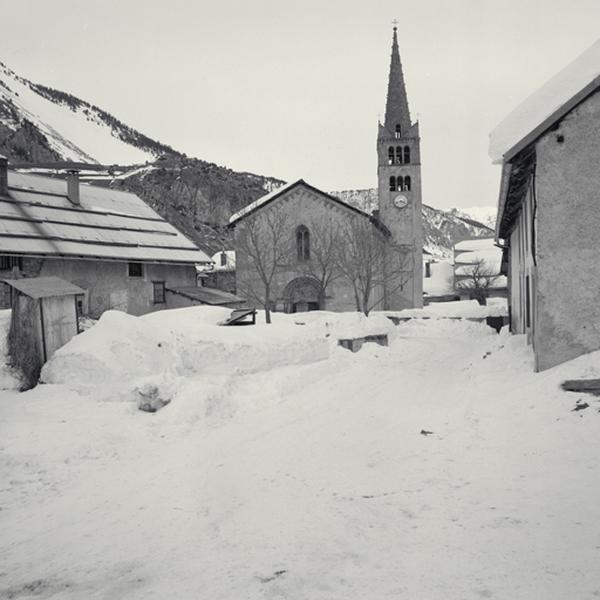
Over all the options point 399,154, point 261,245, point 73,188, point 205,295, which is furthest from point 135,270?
point 399,154

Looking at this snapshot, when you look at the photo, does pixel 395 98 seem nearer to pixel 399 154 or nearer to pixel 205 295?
pixel 399 154

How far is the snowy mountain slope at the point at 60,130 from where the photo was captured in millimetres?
100231

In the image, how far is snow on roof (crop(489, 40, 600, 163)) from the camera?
1007 cm

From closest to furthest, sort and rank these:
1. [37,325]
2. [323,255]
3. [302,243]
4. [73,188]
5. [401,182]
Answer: [37,325] < [73,188] < [323,255] < [302,243] < [401,182]

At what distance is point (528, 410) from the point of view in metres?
8.80

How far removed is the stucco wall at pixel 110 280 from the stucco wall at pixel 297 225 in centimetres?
931

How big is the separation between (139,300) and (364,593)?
982 inches

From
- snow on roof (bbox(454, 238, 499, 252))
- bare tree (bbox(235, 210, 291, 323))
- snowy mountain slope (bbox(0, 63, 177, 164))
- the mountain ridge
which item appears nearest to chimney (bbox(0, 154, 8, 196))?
bare tree (bbox(235, 210, 291, 323))

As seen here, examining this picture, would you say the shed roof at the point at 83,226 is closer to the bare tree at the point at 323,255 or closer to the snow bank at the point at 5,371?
the bare tree at the point at 323,255

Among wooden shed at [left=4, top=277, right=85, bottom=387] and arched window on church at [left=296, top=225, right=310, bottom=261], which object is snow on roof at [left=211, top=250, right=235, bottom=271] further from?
wooden shed at [left=4, top=277, right=85, bottom=387]

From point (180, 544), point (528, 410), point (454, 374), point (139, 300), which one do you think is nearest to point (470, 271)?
point (139, 300)

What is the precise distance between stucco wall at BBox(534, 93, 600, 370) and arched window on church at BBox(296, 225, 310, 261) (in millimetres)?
29519

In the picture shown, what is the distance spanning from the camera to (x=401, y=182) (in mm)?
45500

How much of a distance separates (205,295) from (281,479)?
22.4m
